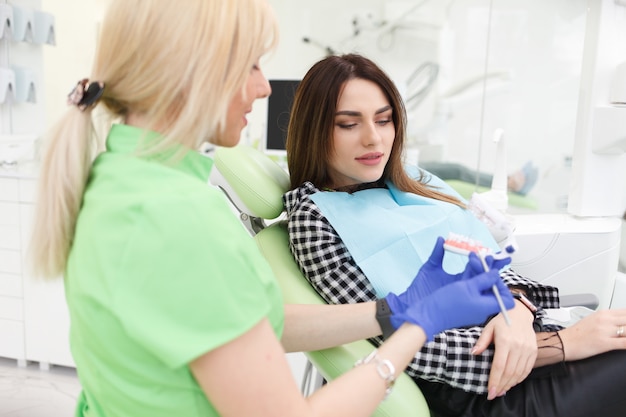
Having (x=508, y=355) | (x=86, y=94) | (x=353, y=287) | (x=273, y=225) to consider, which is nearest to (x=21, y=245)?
(x=273, y=225)

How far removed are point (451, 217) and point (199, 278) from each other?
95 centimetres

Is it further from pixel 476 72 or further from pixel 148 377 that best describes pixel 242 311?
pixel 476 72

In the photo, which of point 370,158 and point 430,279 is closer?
point 430,279

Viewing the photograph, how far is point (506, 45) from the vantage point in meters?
4.61

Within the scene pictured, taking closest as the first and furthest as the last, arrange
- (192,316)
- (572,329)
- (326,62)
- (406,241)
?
(192,316) → (572,329) → (406,241) → (326,62)

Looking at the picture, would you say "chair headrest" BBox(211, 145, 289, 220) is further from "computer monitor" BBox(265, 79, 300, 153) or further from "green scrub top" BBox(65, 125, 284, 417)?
"computer monitor" BBox(265, 79, 300, 153)

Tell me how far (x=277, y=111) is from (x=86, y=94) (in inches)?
93.1

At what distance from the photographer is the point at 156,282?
0.64 meters

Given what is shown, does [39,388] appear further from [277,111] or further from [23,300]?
[277,111]

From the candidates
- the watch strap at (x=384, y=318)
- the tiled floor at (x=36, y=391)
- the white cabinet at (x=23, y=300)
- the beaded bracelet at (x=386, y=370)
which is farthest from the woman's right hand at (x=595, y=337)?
the white cabinet at (x=23, y=300)

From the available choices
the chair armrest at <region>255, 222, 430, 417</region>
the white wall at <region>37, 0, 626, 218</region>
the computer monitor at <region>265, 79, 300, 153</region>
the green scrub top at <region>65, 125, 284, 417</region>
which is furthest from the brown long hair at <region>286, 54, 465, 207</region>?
the white wall at <region>37, 0, 626, 218</region>

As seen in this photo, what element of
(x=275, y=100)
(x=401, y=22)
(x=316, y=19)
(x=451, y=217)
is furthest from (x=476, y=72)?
(x=451, y=217)

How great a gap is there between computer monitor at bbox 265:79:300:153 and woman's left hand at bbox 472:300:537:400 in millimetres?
2066

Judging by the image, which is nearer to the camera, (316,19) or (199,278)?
(199,278)
